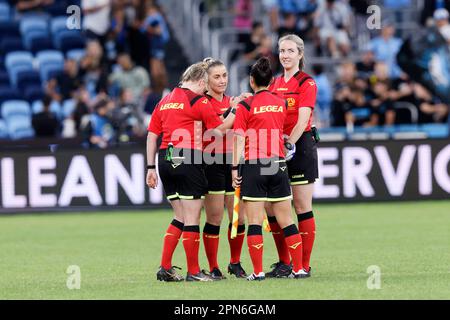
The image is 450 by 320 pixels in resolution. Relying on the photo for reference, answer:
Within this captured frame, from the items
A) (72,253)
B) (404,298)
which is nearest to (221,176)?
(404,298)

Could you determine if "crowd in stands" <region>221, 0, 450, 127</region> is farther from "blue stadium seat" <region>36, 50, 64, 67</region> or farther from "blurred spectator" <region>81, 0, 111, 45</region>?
"blue stadium seat" <region>36, 50, 64, 67</region>

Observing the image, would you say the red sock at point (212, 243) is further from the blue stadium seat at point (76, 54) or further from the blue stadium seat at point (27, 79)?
the blue stadium seat at point (27, 79)

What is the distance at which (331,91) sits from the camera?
2602 cm

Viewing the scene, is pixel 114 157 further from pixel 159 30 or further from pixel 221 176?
pixel 221 176

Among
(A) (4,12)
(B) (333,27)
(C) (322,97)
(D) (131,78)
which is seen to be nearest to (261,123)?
(C) (322,97)

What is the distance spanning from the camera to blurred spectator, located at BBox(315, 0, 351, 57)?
26438 millimetres

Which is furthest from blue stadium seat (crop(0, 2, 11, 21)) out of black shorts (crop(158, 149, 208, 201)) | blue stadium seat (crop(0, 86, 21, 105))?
black shorts (crop(158, 149, 208, 201))

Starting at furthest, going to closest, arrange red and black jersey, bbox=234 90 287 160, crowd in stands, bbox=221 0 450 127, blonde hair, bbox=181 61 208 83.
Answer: crowd in stands, bbox=221 0 450 127 < blonde hair, bbox=181 61 208 83 < red and black jersey, bbox=234 90 287 160

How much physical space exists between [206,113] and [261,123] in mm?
576

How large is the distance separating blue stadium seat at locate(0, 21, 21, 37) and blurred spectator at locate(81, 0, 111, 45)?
2.02m

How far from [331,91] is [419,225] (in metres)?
7.95

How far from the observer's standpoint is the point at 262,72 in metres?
12.4

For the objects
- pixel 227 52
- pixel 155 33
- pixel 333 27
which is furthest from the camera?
pixel 333 27

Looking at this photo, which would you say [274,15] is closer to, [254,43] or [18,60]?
[254,43]
